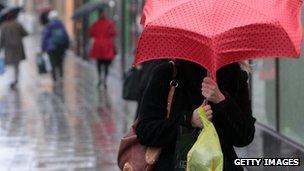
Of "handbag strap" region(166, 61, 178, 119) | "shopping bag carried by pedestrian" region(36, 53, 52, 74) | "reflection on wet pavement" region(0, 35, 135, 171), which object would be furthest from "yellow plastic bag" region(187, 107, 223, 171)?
"shopping bag carried by pedestrian" region(36, 53, 52, 74)

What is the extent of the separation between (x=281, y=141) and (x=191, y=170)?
4368 mm

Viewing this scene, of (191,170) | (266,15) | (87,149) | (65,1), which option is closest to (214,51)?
(266,15)

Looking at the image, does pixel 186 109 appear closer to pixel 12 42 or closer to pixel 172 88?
pixel 172 88

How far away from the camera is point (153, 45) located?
143 inches

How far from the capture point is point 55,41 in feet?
62.4

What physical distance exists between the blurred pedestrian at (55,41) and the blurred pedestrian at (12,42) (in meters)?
0.70

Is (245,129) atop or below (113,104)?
atop

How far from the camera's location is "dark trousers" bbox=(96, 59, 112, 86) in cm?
1816

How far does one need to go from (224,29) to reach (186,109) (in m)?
0.50

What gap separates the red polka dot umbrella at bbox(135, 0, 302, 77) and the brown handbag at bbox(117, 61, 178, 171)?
251mm

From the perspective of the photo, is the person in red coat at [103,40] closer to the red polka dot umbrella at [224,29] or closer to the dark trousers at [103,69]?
the dark trousers at [103,69]

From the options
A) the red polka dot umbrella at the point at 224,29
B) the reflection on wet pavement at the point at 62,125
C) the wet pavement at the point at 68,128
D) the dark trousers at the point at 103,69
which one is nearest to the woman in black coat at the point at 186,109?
the red polka dot umbrella at the point at 224,29

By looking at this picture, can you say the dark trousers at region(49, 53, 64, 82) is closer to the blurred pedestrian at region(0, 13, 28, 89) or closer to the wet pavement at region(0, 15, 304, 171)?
the wet pavement at region(0, 15, 304, 171)

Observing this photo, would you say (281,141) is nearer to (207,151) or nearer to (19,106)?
(207,151)
